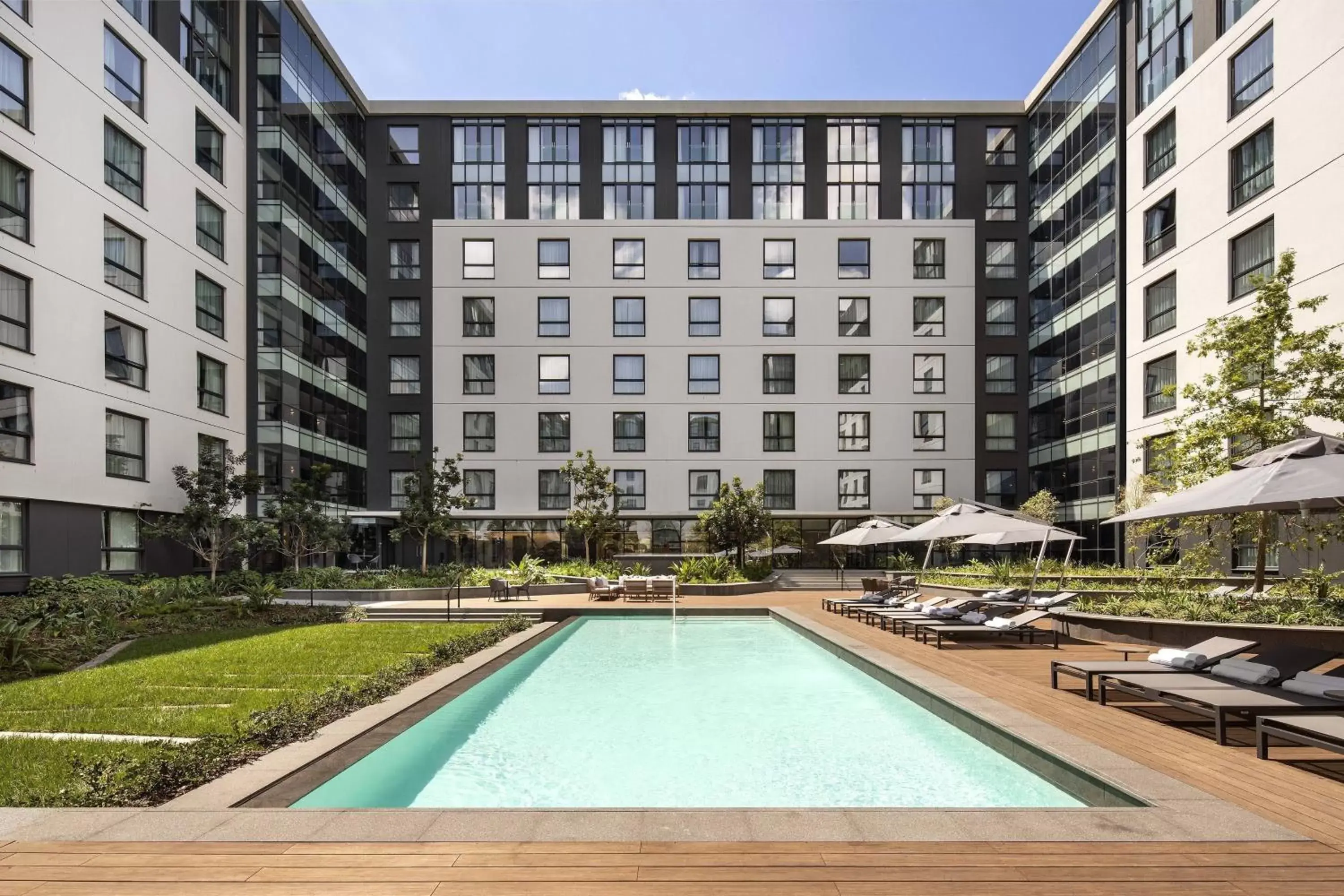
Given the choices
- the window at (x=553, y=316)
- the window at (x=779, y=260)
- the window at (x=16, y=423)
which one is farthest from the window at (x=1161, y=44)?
the window at (x=16, y=423)

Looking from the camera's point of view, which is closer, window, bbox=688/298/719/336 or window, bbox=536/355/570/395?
window, bbox=536/355/570/395

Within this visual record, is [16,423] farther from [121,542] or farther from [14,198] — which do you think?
[14,198]

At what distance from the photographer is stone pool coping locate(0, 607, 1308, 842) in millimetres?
4254

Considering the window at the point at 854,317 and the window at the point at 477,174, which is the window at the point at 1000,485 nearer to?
the window at the point at 854,317

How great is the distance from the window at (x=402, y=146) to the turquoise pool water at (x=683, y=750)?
31341 millimetres

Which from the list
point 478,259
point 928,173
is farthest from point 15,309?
point 928,173

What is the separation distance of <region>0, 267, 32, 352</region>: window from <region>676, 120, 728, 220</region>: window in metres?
25.1

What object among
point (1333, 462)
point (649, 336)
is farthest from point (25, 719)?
point (649, 336)

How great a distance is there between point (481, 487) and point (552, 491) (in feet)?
11.0

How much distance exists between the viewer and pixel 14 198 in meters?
17.8

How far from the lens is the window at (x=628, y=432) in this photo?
35062 mm

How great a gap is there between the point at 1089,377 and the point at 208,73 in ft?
111

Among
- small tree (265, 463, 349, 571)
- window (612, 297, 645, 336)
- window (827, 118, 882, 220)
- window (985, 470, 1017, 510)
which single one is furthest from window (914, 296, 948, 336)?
small tree (265, 463, 349, 571)

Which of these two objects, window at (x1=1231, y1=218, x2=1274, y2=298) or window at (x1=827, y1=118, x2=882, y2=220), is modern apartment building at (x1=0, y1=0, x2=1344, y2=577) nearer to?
window at (x1=827, y1=118, x2=882, y2=220)
